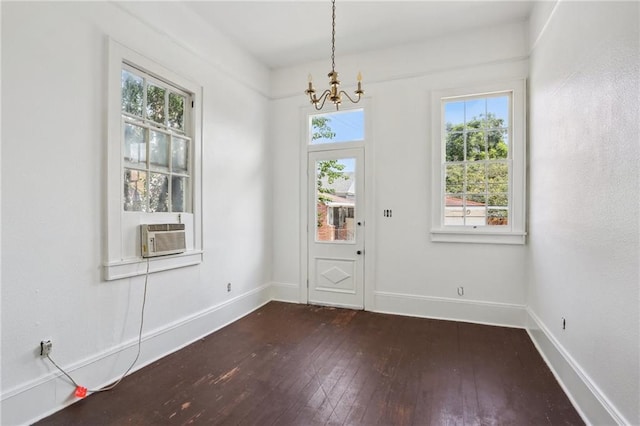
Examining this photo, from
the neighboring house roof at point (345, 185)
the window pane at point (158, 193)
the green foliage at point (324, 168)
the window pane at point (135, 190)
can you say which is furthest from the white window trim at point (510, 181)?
the window pane at point (135, 190)

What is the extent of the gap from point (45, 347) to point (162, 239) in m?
1.08

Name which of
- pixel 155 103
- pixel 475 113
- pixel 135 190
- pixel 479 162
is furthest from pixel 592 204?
pixel 155 103

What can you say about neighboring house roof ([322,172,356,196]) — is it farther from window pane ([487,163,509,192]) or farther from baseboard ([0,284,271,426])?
baseboard ([0,284,271,426])

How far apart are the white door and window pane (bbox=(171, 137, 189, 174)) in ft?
5.70

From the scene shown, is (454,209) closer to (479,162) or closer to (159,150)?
(479,162)

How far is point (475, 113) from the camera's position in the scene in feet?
12.6

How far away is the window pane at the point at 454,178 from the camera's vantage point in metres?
3.89

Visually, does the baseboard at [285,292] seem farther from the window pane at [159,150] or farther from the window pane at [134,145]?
the window pane at [134,145]

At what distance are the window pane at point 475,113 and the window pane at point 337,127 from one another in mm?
1256

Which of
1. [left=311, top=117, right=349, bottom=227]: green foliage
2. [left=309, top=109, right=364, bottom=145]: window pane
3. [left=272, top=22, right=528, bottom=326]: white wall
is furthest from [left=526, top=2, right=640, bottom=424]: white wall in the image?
[left=311, top=117, right=349, bottom=227]: green foliage

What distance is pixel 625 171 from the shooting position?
65.4 inches

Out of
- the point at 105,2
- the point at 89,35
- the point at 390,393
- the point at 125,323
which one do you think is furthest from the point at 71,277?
the point at 390,393

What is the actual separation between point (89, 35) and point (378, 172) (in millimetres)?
3114

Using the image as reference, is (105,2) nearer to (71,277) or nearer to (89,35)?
(89,35)
